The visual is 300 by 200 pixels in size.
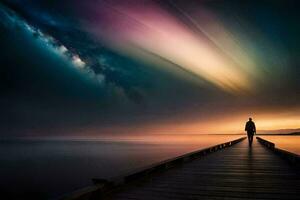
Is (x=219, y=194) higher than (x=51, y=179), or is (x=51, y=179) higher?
(x=219, y=194)

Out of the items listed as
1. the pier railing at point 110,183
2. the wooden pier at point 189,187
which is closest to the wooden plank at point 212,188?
the wooden pier at point 189,187

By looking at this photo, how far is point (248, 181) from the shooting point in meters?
7.52

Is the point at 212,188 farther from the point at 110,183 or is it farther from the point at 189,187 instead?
the point at 110,183

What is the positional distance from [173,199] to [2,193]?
17549 mm

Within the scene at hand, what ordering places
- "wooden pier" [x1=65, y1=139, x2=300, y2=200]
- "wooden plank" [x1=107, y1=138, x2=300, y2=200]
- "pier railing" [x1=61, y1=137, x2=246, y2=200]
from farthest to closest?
"wooden plank" [x1=107, y1=138, x2=300, y2=200] < "wooden pier" [x1=65, y1=139, x2=300, y2=200] < "pier railing" [x1=61, y1=137, x2=246, y2=200]

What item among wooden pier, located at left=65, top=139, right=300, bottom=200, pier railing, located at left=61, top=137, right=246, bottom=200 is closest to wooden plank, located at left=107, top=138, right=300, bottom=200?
wooden pier, located at left=65, top=139, right=300, bottom=200

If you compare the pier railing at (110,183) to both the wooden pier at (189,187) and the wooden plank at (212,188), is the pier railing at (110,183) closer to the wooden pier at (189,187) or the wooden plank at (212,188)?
the wooden pier at (189,187)

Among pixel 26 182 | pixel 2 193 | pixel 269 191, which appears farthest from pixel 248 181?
pixel 26 182

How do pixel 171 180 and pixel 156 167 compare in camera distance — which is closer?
pixel 171 180

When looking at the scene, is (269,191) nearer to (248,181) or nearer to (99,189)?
(248,181)

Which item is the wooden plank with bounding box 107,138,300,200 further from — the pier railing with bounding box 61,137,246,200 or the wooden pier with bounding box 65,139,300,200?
the pier railing with bounding box 61,137,246,200

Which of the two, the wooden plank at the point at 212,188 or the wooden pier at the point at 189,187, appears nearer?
the wooden pier at the point at 189,187

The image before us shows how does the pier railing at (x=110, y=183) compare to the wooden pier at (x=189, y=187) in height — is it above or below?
above

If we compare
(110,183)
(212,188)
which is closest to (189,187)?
(212,188)
